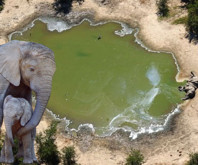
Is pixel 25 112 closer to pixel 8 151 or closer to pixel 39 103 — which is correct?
pixel 39 103

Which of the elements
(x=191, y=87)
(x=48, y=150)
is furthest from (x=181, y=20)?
(x=48, y=150)

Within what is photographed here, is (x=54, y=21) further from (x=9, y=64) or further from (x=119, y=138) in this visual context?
(x=9, y=64)

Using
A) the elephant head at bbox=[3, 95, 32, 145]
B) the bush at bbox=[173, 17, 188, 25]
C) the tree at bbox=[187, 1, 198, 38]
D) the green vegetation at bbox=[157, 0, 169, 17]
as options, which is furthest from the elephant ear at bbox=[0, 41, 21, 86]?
the green vegetation at bbox=[157, 0, 169, 17]

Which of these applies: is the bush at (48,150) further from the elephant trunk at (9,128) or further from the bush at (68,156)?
the elephant trunk at (9,128)

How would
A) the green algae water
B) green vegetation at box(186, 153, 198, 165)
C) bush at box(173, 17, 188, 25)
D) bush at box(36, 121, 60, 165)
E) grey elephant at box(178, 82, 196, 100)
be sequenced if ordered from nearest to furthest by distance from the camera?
green vegetation at box(186, 153, 198, 165)
bush at box(36, 121, 60, 165)
the green algae water
grey elephant at box(178, 82, 196, 100)
bush at box(173, 17, 188, 25)

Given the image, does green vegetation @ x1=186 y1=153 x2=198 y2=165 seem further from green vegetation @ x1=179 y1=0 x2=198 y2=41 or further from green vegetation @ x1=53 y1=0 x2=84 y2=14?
green vegetation @ x1=53 y1=0 x2=84 y2=14

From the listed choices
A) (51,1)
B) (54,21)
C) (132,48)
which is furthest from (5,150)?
(51,1)
